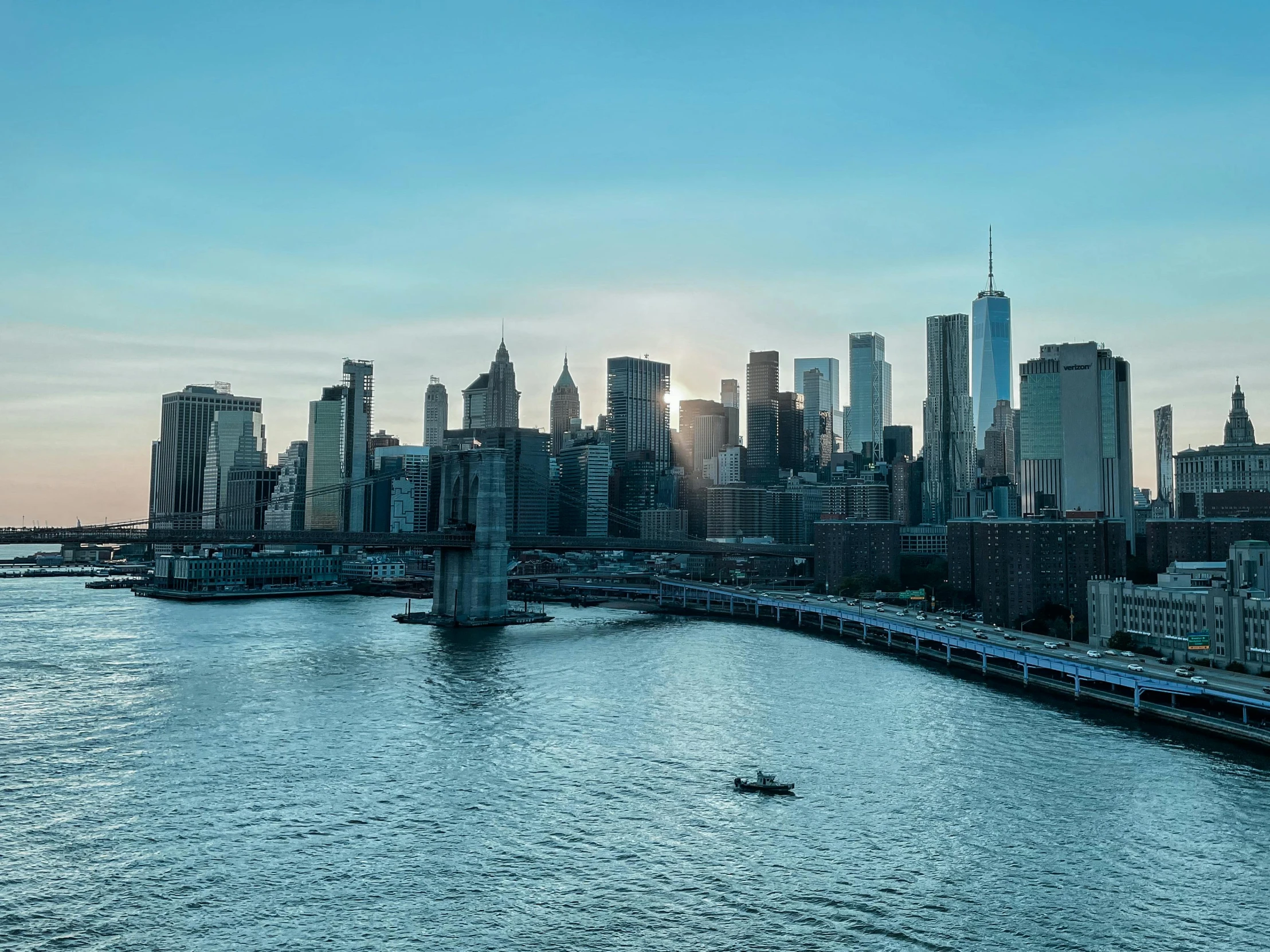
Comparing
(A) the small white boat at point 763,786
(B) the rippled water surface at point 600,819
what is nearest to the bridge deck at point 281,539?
(B) the rippled water surface at point 600,819

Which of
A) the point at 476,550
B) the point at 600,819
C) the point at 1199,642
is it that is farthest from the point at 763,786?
the point at 476,550

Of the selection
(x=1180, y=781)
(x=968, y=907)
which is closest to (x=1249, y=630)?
(x=1180, y=781)

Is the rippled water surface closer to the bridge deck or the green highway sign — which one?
the green highway sign

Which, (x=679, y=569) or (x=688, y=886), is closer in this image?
(x=688, y=886)

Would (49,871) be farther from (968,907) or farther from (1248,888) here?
(1248,888)

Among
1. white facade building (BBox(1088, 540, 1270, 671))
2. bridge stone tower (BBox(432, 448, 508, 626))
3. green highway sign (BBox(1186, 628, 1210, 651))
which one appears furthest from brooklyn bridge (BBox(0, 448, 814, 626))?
green highway sign (BBox(1186, 628, 1210, 651))

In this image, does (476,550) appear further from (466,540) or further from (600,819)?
(600,819)
